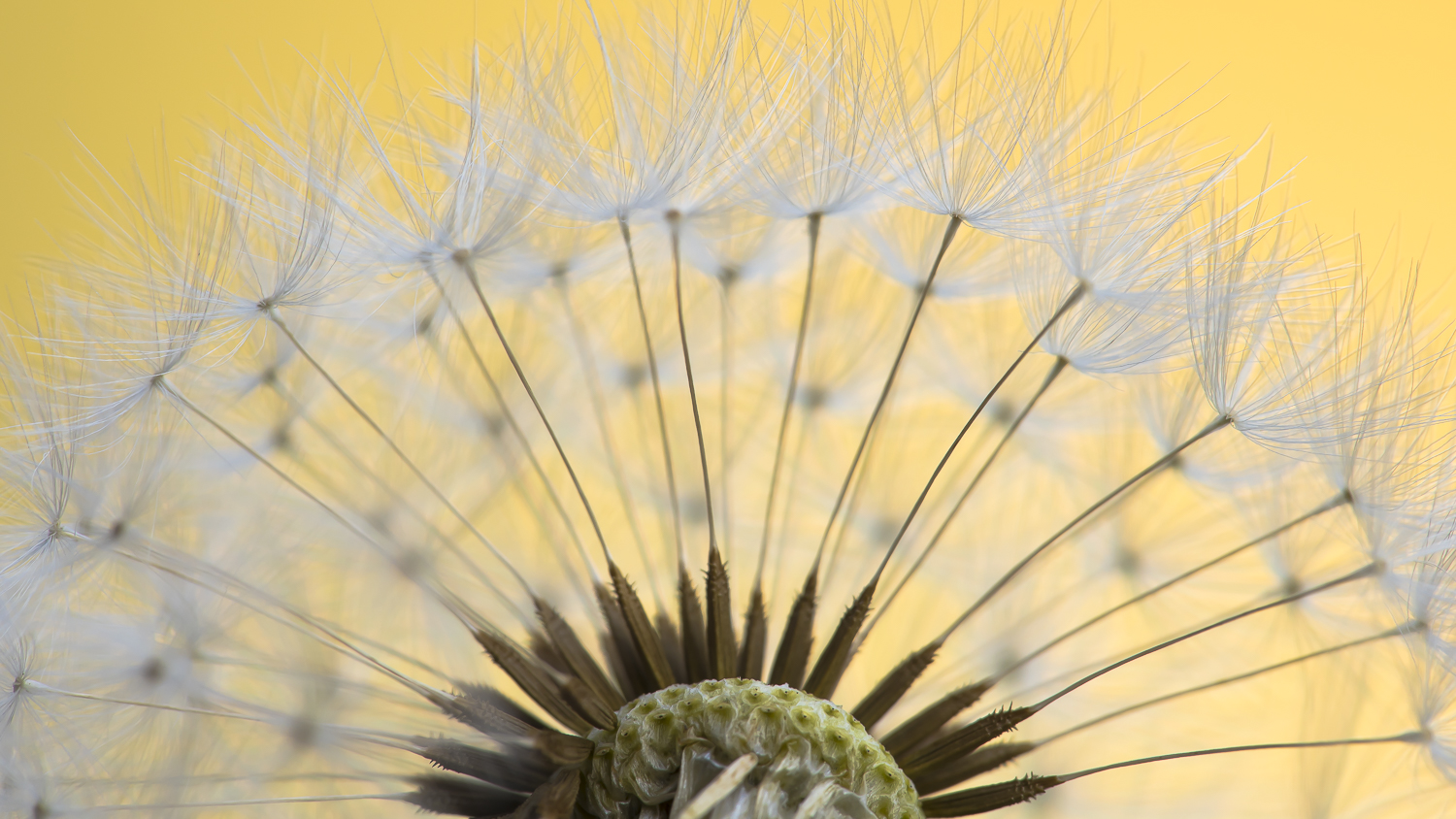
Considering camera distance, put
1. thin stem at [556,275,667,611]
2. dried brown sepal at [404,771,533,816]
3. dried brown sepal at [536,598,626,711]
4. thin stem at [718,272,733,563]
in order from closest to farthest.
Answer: dried brown sepal at [404,771,533,816] < dried brown sepal at [536,598,626,711] < thin stem at [556,275,667,611] < thin stem at [718,272,733,563]

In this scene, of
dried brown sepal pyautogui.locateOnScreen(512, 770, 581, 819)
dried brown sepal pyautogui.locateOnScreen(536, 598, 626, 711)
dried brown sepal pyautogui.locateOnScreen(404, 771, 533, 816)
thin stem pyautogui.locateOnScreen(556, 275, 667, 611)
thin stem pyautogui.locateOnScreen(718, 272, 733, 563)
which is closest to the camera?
dried brown sepal pyautogui.locateOnScreen(512, 770, 581, 819)

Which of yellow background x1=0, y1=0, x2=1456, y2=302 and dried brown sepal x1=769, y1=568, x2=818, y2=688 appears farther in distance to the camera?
yellow background x1=0, y1=0, x2=1456, y2=302

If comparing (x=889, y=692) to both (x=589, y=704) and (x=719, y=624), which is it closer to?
(x=719, y=624)

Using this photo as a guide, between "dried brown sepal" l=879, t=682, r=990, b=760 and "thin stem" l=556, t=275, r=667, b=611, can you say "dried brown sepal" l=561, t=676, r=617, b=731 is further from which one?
"thin stem" l=556, t=275, r=667, b=611

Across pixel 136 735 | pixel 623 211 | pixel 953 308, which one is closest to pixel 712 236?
pixel 623 211

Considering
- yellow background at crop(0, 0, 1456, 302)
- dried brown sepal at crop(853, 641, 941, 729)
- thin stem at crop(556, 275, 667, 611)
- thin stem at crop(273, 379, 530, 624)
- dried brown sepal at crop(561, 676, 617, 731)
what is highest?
yellow background at crop(0, 0, 1456, 302)

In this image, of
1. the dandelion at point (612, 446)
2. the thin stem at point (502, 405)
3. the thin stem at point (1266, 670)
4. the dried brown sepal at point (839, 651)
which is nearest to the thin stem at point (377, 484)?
the dandelion at point (612, 446)

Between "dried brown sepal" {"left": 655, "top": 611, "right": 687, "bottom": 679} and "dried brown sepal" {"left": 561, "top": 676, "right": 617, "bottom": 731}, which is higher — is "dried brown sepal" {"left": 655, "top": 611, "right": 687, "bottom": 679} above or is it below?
above

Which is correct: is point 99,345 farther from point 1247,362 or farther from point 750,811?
point 1247,362

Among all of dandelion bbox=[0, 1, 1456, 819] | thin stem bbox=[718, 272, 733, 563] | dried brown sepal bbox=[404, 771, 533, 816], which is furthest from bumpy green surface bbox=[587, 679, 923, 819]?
thin stem bbox=[718, 272, 733, 563]

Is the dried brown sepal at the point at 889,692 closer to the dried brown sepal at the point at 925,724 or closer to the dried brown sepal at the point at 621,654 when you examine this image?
the dried brown sepal at the point at 925,724
